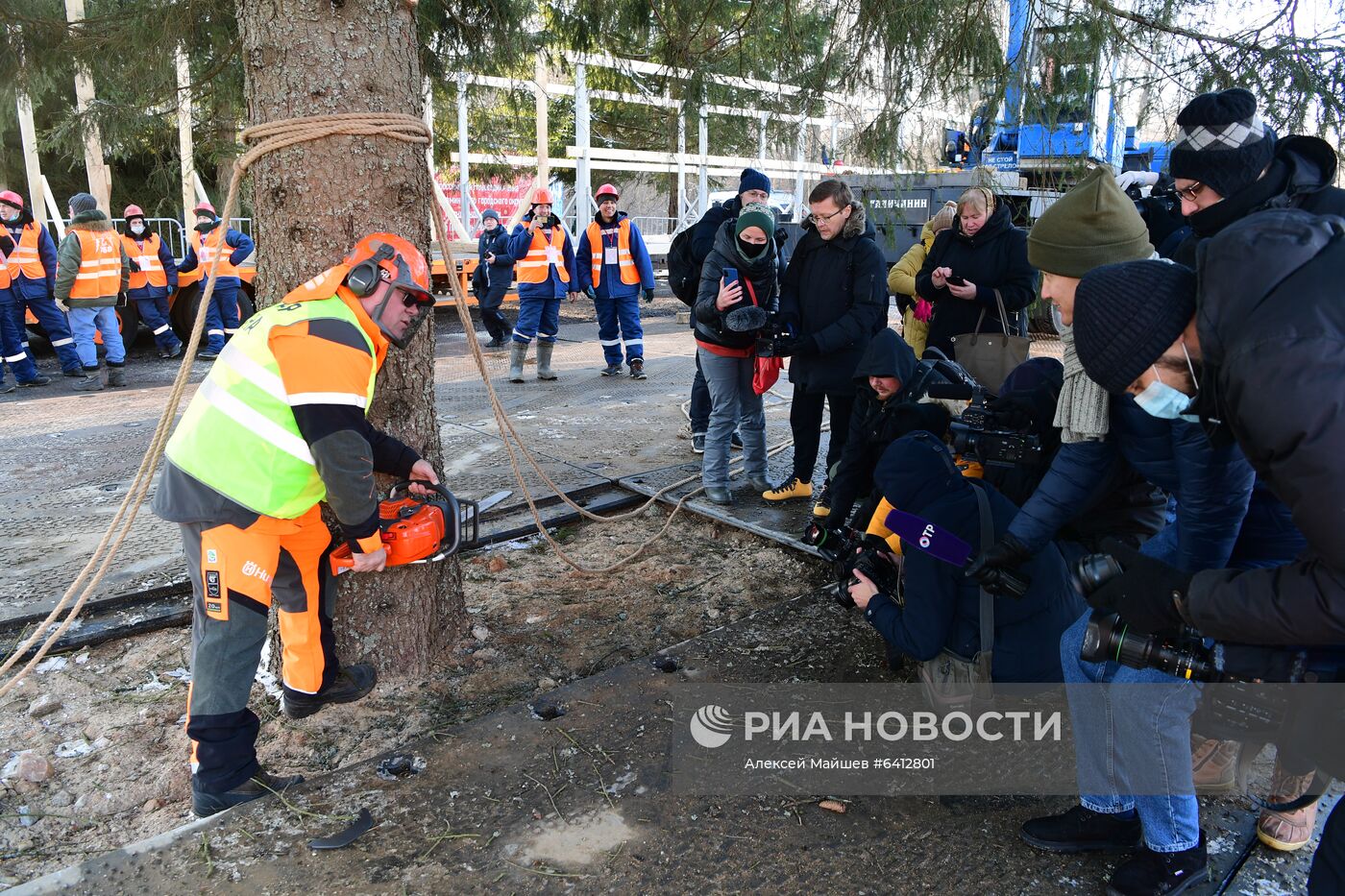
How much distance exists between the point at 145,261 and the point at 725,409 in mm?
7774

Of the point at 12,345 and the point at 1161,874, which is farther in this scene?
the point at 12,345

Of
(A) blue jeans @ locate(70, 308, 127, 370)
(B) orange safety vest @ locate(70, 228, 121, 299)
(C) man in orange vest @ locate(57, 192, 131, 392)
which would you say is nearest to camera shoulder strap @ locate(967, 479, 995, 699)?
(C) man in orange vest @ locate(57, 192, 131, 392)

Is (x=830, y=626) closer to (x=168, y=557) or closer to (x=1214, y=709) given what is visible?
(x=1214, y=709)

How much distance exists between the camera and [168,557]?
4.47 metres

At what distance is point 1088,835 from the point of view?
92.9 inches

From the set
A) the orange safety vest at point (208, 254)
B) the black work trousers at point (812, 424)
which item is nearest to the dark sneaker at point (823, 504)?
the black work trousers at point (812, 424)

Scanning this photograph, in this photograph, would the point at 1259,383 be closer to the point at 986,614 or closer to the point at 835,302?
the point at 986,614

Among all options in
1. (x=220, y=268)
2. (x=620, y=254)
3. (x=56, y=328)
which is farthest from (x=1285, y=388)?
(x=220, y=268)

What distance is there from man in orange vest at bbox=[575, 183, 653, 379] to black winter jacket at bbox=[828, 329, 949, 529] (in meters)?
5.16

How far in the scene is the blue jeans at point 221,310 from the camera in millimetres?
10367

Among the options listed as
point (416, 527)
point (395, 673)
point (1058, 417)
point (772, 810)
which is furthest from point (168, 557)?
point (1058, 417)

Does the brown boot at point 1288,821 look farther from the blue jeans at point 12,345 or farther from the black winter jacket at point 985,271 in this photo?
the blue jeans at point 12,345

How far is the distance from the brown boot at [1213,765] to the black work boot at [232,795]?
8.33 feet

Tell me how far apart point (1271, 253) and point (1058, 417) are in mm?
954
